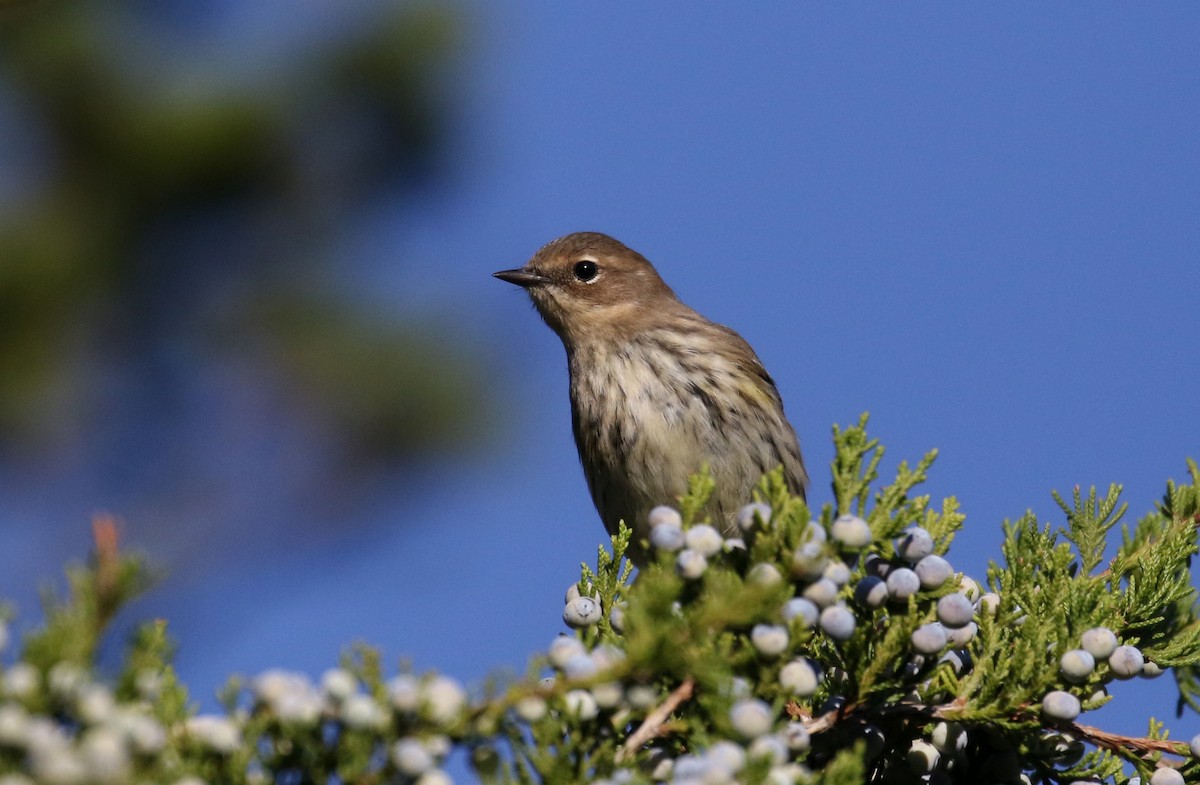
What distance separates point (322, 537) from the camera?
30.6 ft

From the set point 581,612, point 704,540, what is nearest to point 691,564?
point 704,540

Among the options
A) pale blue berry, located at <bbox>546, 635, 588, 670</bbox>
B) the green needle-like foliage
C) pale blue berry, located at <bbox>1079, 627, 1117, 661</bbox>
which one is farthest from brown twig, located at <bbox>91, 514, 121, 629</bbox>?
pale blue berry, located at <bbox>1079, 627, 1117, 661</bbox>

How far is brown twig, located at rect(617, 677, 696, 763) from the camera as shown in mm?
2205

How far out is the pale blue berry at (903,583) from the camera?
2.57 m

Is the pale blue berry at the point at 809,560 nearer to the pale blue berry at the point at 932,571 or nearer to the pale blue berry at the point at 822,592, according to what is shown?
the pale blue berry at the point at 822,592

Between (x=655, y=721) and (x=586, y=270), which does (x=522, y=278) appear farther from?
(x=655, y=721)

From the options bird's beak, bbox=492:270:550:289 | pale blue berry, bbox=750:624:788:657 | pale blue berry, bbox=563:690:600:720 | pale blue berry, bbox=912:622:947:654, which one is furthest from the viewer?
bird's beak, bbox=492:270:550:289

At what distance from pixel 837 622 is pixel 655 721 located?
399 mm

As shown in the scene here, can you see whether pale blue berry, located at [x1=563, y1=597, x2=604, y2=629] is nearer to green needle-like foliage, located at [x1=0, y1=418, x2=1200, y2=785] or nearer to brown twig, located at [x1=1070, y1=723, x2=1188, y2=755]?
green needle-like foliage, located at [x1=0, y1=418, x2=1200, y2=785]

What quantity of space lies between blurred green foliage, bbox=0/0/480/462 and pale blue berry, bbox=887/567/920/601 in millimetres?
7040

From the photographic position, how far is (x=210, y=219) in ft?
31.3

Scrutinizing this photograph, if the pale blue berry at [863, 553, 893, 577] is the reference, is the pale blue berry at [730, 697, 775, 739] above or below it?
below

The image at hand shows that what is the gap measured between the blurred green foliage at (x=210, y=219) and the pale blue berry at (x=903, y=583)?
7040 mm

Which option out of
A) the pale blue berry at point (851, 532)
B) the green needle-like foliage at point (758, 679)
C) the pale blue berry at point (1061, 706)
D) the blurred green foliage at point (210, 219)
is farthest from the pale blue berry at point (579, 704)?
the blurred green foliage at point (210, 219)
